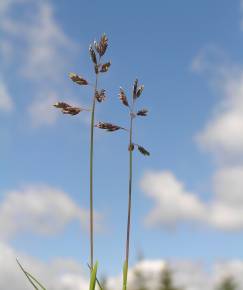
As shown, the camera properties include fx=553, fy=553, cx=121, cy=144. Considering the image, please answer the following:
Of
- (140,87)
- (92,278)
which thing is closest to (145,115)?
(140,87)

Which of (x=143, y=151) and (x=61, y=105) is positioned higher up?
(x=61, y=105)

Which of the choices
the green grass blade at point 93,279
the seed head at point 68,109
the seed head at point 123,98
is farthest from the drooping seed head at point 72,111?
the green grass blade at point 93,279

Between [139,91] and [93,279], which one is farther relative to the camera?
[139,91]

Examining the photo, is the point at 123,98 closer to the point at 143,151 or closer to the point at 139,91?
A: the point at 139,91

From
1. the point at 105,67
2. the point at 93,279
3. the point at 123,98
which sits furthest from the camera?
the point at 123,98

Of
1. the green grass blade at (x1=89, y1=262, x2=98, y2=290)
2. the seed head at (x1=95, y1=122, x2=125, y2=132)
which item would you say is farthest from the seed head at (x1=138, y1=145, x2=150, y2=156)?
the green grass blade at (x1=89, y1=262, x2=98, y2=290)

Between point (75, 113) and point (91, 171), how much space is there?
61 cm

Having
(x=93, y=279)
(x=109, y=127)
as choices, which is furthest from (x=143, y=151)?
(x=93, y=279)

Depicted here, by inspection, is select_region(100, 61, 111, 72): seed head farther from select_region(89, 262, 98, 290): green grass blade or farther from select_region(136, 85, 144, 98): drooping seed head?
select_region(89, 262, 98, 290): green grass blade

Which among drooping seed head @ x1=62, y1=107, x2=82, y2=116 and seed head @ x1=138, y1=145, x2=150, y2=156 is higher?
drooping seed head @ x1=62, y1=107, x2=82, y2=116

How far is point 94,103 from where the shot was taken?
436 cm

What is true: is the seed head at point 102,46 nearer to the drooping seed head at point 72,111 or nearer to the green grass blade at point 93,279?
the drooping seed head at point 72,111

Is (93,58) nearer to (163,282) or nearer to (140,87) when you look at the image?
(140,87)

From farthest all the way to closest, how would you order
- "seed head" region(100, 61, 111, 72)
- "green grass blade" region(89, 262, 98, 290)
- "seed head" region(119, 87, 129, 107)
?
"seed head" region(119, 87, 129, 107) < "seed head" region(100, 61, 111, 72) < "green grass blade" region(89, 262, 98, 290)
